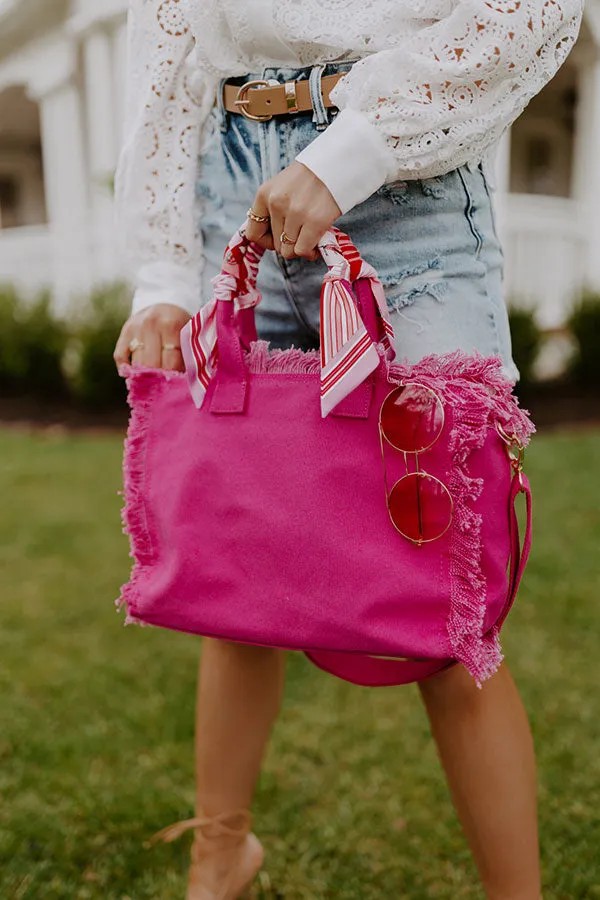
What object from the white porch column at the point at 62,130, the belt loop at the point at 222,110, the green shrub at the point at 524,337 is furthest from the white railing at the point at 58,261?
the belt loop at the point at 222,110

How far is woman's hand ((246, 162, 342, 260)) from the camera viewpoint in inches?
39.0

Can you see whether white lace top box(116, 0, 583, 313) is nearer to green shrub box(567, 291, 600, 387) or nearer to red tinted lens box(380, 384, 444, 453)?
red tinted lens box(380, 384, 444, 453)

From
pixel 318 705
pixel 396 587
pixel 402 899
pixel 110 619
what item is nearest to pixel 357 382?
pixel 396 587

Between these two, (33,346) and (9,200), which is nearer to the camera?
(33,346)

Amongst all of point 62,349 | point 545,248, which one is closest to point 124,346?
point 62,349

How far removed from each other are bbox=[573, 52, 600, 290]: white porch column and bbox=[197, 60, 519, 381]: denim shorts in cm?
669

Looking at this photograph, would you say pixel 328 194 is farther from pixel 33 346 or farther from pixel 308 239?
pixel 33 346

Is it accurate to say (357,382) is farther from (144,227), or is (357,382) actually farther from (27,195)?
(27,195)

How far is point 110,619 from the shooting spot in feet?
8.86

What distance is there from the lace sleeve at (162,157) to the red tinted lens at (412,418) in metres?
0.44

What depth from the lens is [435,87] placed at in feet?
3.21

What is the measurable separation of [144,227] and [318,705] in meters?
1.32

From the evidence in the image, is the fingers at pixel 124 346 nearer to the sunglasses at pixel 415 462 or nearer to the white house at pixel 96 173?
the sunglasses at pixel 415 462

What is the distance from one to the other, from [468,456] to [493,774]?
0.43 metres
